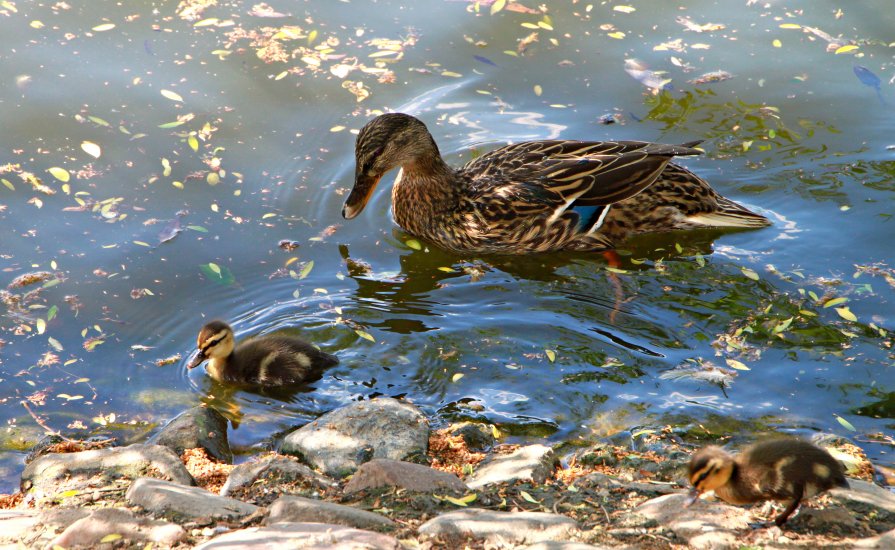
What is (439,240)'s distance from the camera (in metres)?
8.07

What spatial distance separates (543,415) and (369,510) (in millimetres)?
1796

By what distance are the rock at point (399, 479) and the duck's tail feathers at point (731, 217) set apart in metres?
3.99

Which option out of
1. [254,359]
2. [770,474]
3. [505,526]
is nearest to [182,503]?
[505,526]

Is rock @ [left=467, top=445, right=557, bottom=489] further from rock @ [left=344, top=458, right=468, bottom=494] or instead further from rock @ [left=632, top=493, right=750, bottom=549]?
rock @ [left=632, top=493, right=750, bottom=549]

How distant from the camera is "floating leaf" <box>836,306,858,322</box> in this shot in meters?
6.66

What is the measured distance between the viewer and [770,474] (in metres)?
4.50

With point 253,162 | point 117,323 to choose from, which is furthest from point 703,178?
point 117,323

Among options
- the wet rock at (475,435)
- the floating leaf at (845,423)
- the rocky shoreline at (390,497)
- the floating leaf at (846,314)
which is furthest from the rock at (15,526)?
the floating leaf at (846,314)

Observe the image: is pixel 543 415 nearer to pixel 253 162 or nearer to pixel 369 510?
pixel 369 510

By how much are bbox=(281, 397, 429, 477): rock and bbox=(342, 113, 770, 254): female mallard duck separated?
101 inches

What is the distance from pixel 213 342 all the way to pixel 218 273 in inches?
49.0

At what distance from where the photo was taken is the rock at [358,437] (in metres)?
5.27

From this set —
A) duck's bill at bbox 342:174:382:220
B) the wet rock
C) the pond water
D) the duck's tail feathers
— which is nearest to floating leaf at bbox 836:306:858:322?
the pond water

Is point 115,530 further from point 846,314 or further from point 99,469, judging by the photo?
point 846,314
